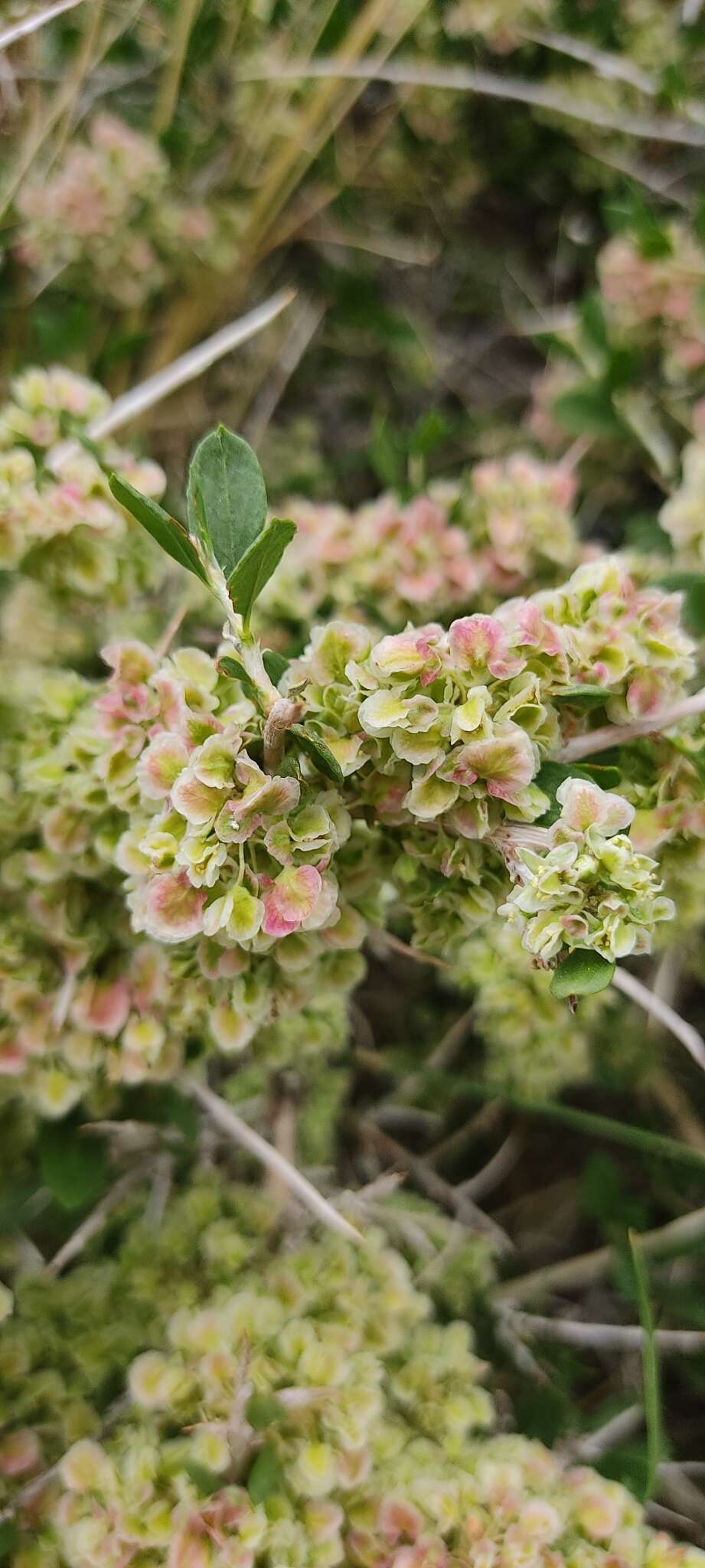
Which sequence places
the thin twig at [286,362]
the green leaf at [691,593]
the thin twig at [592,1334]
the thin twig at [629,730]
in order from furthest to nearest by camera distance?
the thin twig at [286,362]
the thin twig at [592,1334]
the green leaf at [691,593]
the thin twig at [629,730]

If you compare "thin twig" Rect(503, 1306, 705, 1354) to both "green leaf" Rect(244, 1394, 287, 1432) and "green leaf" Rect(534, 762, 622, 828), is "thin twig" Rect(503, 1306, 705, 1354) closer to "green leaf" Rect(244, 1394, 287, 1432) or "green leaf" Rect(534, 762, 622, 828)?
"green leaf" Rect(244, 1394, 287, 1432)

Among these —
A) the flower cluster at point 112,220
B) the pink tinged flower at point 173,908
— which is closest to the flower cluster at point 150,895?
the pink tinged flower at point 173,908

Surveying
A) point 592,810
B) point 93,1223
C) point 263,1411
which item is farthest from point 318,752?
point 93,1223

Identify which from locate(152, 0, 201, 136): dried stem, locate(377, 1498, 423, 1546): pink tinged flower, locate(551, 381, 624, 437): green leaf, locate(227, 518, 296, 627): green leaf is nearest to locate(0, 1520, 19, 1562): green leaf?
locate(377, 1498, 423, 1546): pink tinged flower

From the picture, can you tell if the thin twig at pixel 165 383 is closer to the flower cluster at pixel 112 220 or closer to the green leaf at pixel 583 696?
the flower cluster at pixel 112 220

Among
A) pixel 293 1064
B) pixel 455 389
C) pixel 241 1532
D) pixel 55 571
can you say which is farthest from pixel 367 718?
pixel 455 389

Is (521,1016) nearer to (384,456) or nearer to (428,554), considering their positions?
(428,554)
